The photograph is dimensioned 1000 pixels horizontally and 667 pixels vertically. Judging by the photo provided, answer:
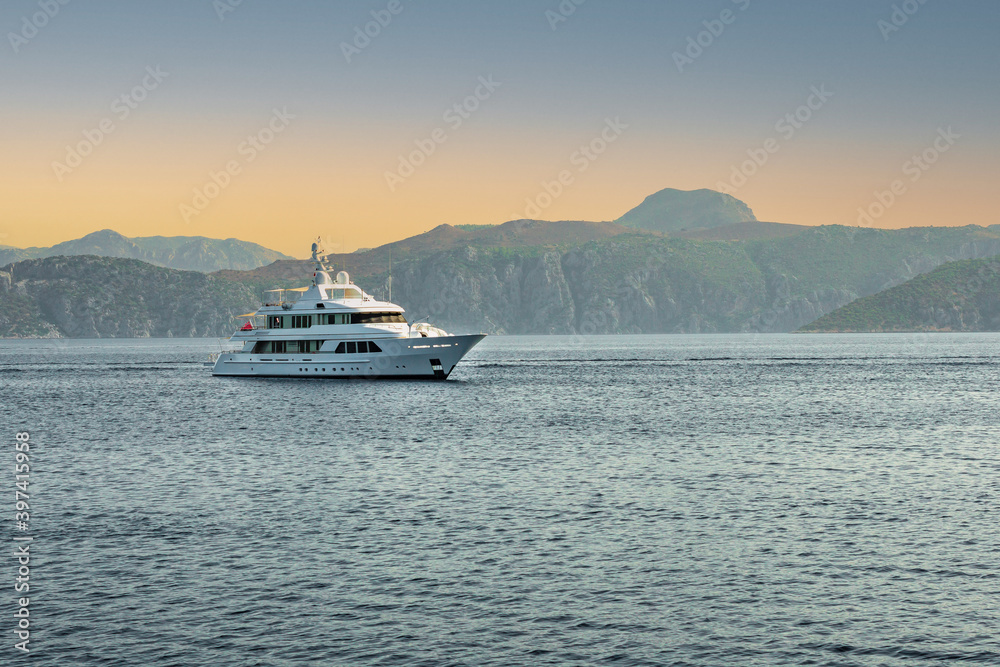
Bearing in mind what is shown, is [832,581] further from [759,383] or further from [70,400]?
[759,383]

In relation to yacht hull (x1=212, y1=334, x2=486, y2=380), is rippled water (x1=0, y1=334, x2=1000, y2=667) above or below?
below

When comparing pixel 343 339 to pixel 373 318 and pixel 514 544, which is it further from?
pixel 514 544

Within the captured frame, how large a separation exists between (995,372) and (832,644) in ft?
402

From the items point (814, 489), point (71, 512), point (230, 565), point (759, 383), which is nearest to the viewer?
point (230, 565)

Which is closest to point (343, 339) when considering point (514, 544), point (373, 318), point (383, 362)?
point (373, 318)

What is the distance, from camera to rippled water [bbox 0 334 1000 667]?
1702 centimetres

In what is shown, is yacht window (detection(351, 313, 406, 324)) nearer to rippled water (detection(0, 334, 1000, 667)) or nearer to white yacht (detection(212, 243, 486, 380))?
white yacht (detection(212, 243, 486, 380))

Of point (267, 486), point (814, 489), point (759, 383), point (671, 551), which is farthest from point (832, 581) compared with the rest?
point (759, 383)

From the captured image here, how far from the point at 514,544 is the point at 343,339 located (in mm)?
69724

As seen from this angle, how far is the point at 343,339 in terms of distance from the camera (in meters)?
92.3

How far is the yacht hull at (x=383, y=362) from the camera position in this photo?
9200cm

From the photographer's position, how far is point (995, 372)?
122812 millimetres

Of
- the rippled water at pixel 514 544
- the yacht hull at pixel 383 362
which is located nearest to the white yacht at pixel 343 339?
the yacht hull at pixel 383 362

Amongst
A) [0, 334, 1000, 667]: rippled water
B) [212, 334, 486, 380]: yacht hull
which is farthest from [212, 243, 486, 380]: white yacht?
[0, 334, 1000, 667]: rippled water
